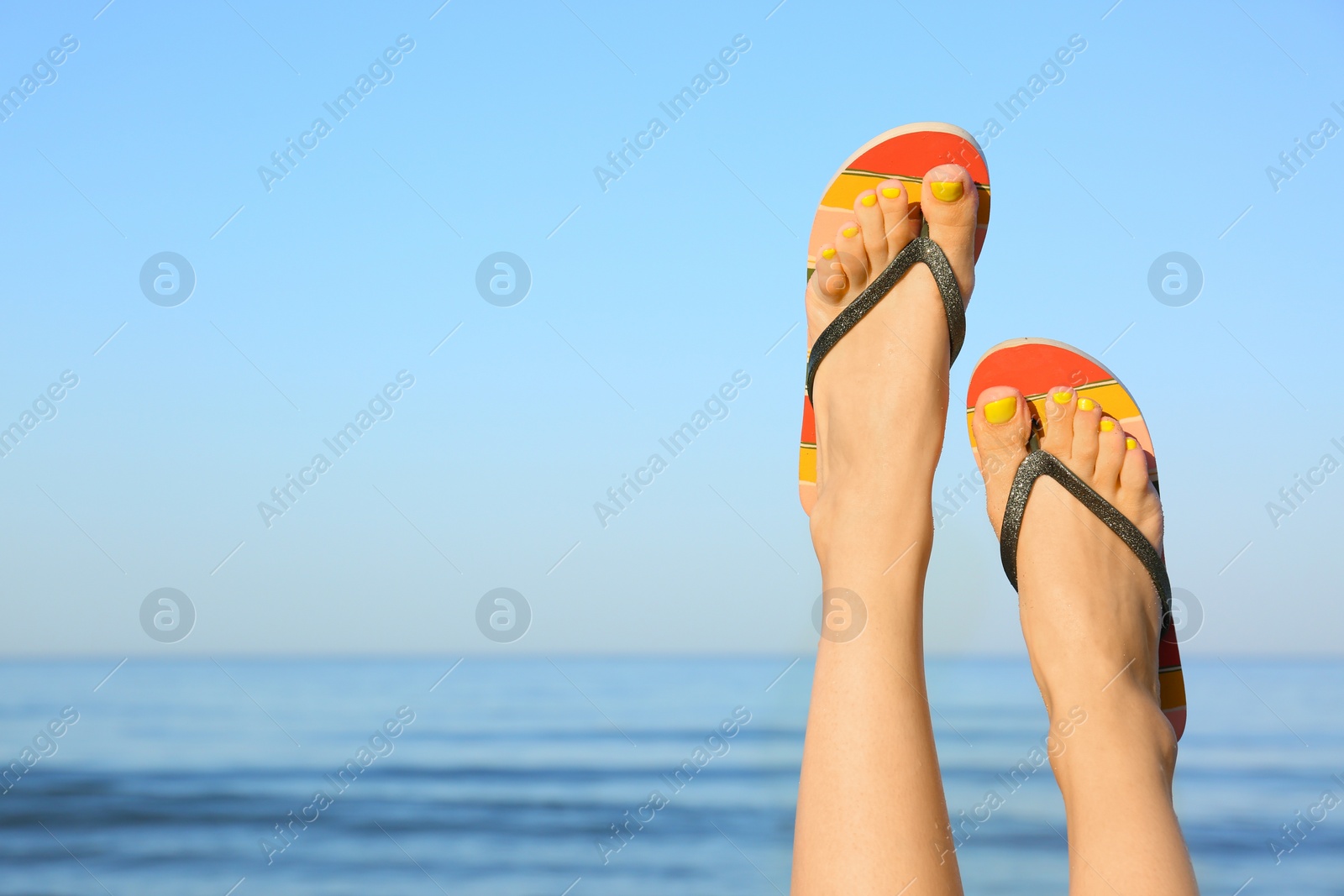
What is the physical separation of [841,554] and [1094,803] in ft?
2.03

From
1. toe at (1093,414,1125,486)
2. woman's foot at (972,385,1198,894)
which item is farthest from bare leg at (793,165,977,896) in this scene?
toe at (1093,414,1125,486)

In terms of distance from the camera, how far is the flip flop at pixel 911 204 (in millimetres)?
2148

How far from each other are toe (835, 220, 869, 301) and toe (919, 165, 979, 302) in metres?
0.16

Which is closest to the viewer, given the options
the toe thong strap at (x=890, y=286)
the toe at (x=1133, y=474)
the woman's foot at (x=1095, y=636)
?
the woman's foot at (x=1095, y=636)

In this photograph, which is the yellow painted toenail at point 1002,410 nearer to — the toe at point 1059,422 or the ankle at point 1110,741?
the toe at point 1059,422

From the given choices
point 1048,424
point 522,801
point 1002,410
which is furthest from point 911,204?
point 522,801

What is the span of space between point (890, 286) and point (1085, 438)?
70 cm

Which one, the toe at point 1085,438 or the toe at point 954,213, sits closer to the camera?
the toe at point 954,213

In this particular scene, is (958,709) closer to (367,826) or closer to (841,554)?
(367,826)

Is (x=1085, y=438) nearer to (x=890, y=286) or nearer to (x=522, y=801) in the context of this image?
(x=890, y=286)

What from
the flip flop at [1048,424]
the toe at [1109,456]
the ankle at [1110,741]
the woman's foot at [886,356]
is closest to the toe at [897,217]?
the woman's foot at [886,356]

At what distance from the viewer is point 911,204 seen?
2264 mm

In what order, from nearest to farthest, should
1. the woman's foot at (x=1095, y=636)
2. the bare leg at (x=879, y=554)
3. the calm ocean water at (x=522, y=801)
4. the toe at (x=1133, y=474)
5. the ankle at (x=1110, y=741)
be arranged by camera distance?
the bare leg at (x=879, y=554) → the woman's foot at (x=1095, y=636) → the ankle at (x=1110, y=741) → the toe at (x=1133, y=474) → the calm ocean water at (x=522, y=801)

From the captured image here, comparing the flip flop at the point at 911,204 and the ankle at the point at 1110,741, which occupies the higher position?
the flip flop at the point at 911,204
